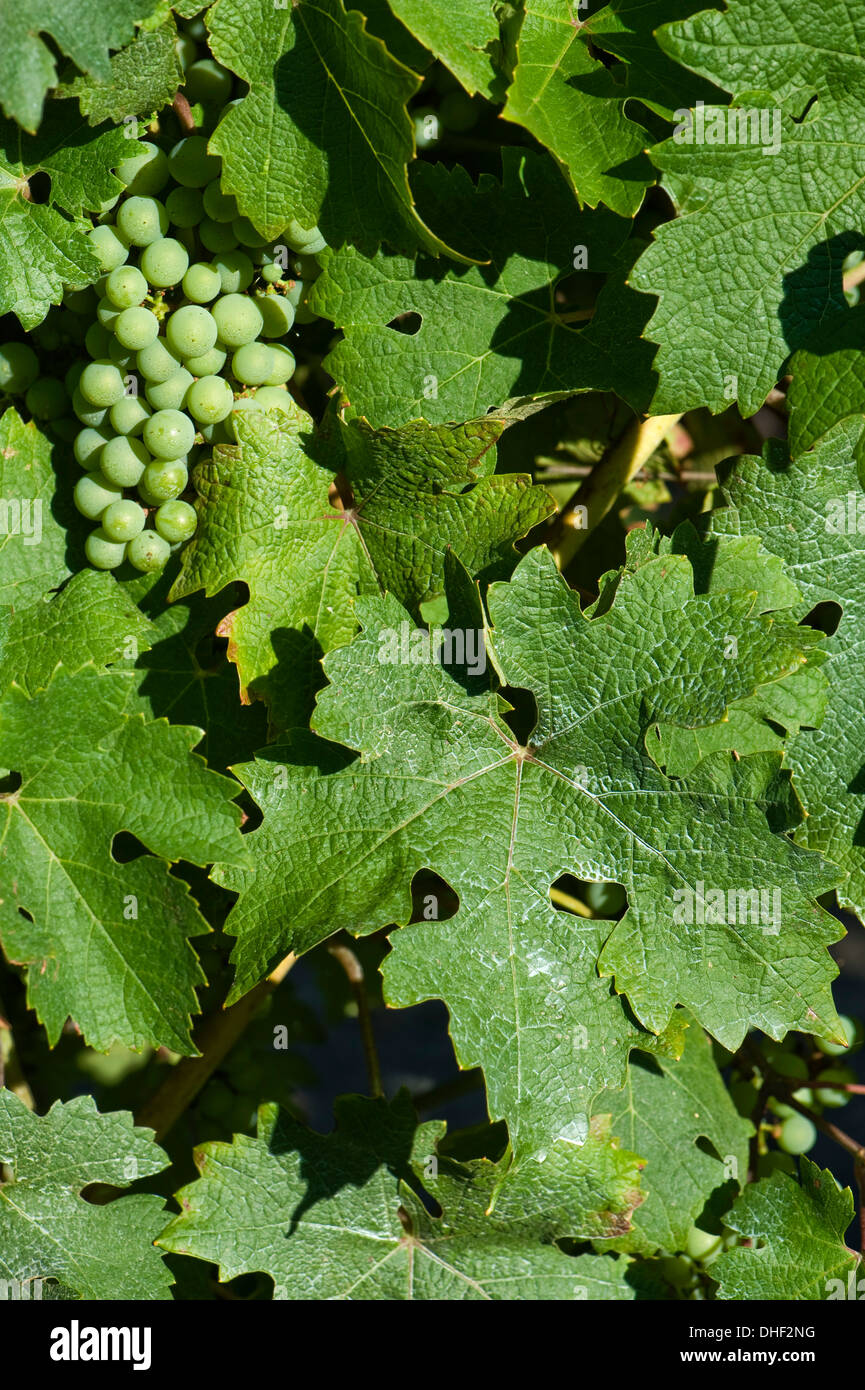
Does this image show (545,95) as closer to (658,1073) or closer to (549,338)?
(549,338)

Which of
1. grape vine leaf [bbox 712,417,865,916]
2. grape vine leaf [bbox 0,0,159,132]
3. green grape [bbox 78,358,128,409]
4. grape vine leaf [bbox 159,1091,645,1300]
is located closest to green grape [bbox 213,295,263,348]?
green grape [bbox 78,358,128,409]

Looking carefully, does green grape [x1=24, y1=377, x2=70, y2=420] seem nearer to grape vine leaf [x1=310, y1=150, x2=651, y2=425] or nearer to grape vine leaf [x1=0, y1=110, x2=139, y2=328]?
grape vine leaf [x1=0, y1=110, x2=139, y2=328]

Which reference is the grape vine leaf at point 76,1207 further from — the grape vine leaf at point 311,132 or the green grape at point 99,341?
the grape vine leaf at point 311,132

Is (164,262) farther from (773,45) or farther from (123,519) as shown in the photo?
(773,45)

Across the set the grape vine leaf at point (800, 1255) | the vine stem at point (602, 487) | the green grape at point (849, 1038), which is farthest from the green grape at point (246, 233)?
the green grape at point (849, 1038)

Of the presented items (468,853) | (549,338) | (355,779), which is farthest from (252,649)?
(549,338)
